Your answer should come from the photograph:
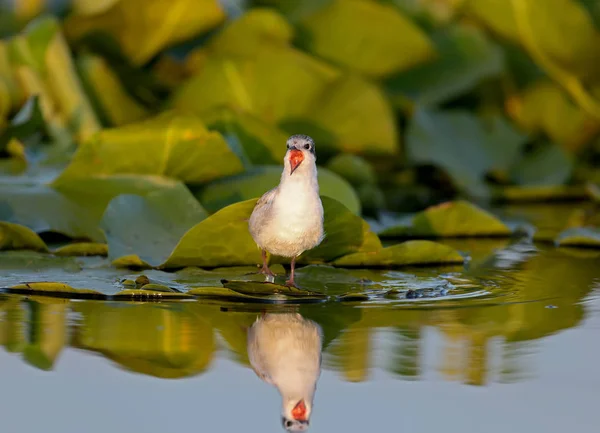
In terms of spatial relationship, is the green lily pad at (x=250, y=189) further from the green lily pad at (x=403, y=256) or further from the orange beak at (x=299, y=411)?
the orange beak at (x=299, y=411)

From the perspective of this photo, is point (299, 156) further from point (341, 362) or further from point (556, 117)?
point (556, 117)

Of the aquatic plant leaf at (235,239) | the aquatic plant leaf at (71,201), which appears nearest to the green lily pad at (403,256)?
the aquatic plant leaf at (235,239)

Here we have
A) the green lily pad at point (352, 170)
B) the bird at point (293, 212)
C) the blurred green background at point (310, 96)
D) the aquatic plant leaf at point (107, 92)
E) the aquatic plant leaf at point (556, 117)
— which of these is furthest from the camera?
the aquatic plant leaf at point (556, 117)

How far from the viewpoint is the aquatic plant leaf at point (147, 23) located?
5.38 m

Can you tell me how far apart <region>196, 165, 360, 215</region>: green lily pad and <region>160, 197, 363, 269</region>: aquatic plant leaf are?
44 cm

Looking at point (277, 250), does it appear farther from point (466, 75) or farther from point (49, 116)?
point (466, 75)

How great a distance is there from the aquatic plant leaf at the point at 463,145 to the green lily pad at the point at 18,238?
7.65 ft

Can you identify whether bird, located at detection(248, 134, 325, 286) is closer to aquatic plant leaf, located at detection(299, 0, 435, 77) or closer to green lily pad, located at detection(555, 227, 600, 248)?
green lily pad, located at detection(555, 227, 600, 248)

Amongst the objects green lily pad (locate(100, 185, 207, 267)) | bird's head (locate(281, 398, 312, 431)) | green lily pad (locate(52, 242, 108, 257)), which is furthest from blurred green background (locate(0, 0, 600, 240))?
bird's head (locate(281, 398, 312, 431))

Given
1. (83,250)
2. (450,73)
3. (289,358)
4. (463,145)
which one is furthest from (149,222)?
(450,73)

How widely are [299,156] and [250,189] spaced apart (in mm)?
840

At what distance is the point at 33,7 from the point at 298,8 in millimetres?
1421

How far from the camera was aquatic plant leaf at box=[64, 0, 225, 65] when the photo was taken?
212 inches

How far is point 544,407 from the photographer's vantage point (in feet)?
7.22
